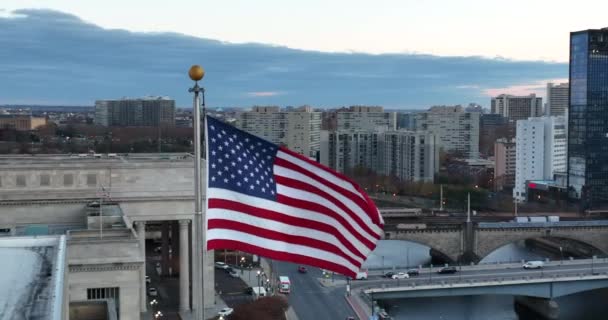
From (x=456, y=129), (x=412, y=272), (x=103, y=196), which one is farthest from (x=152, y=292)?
(x=456, y=129)

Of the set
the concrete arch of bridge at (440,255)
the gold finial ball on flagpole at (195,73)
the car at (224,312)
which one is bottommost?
the concrete arch of bridge at (440,255)

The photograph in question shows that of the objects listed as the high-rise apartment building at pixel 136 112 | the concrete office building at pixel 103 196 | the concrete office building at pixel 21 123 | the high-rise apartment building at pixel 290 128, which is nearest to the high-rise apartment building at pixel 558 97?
the high-rise apartment building at pixel 290 128

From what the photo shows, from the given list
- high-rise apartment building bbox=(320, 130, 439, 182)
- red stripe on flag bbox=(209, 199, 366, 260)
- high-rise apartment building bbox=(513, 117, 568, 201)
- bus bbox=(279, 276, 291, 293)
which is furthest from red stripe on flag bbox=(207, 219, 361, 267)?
high-rise apartment building bbox=(320, 130, 439, 182)

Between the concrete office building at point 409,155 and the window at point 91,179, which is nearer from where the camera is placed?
the window at point 91,179

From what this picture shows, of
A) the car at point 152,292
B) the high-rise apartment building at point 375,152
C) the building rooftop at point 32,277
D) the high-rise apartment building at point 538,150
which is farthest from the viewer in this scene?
the high-rise apartment building at point 375,152

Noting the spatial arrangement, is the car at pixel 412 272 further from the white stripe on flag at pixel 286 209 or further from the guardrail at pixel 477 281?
the white stripe on flag at pixel 286 209

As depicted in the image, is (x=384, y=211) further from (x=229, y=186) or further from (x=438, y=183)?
(x=229, y=186)
